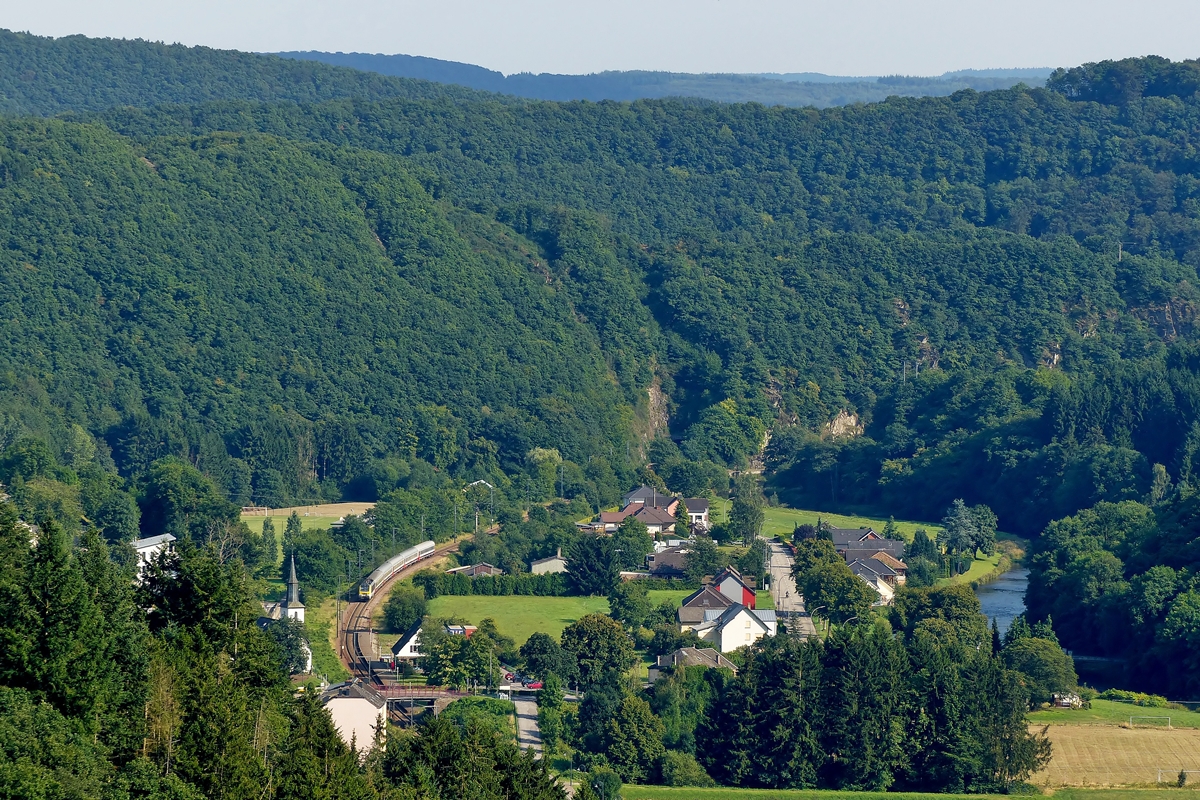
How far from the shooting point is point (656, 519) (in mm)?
104438

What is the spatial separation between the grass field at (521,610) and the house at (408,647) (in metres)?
3.76

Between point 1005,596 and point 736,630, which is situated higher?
point 736,630

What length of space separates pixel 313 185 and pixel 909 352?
43073 mm

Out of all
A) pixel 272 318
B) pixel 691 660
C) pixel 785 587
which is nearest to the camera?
pixel 691 660

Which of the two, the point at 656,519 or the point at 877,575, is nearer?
the point at 877,575

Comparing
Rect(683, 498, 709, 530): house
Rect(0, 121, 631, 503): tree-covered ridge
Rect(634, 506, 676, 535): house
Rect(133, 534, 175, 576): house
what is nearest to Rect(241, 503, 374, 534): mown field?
Rect(0, 121, 631, 503): tree-covered ridge

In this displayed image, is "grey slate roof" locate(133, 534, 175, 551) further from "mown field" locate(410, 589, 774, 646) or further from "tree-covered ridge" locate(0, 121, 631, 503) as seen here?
"tree-covered ridge" locate(0, 121, 631, 503)

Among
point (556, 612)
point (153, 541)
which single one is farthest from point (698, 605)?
point (153, 541)

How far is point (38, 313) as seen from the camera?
128500mm

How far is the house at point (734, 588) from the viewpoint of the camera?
269 feet

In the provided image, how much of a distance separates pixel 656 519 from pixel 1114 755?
150 feet

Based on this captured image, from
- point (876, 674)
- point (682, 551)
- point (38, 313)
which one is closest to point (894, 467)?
point (682, 551)

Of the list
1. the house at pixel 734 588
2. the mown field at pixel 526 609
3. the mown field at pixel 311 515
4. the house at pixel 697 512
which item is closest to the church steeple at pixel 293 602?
the mown field at pixel 526 609

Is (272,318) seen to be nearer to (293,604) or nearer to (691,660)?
(293,604)
